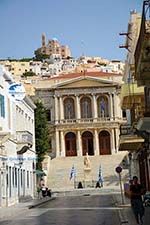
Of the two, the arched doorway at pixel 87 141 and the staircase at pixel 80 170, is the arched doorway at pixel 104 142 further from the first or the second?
the staircase at pixel 80 170

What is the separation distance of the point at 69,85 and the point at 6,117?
46712 mm

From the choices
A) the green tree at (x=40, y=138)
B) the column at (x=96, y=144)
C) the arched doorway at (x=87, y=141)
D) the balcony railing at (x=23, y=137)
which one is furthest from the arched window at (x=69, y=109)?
the balcony railing at (x=23, y=137)

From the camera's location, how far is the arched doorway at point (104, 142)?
79.1m

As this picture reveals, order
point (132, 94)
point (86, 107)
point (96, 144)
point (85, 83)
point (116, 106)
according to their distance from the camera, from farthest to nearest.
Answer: point (85, 83) → point (86, 107) → point (116, 106) → point (96, 144) → point (132, 94)

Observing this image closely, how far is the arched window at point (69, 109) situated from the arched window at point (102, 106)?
167 inches

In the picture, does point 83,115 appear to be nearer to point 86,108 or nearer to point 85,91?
point 86,108

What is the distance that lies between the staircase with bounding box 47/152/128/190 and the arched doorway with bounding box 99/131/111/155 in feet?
11.4

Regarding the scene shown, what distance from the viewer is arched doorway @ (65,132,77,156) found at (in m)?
79.6

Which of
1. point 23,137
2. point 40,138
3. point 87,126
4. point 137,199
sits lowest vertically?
point 137,199

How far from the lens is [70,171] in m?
65.4

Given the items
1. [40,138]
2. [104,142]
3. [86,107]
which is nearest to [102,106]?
[86,107]

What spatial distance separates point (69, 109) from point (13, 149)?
4543 cm

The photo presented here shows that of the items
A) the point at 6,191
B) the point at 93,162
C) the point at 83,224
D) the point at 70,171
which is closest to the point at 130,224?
the point at 83,224

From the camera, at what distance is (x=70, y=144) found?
261 ft
